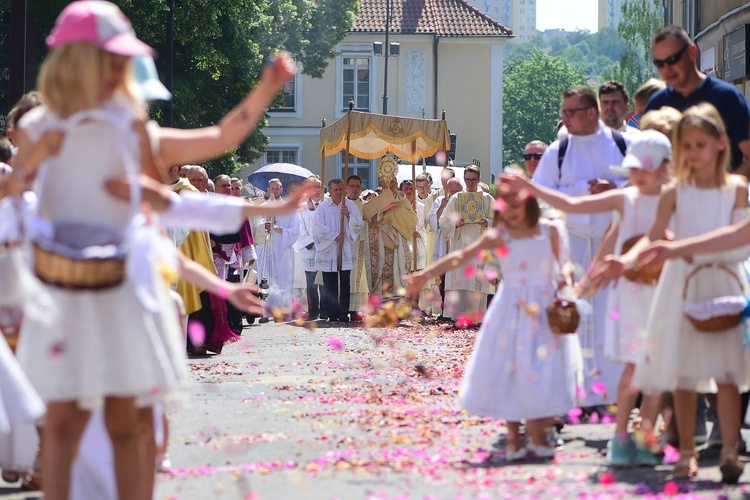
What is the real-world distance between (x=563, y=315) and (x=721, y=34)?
756 inches

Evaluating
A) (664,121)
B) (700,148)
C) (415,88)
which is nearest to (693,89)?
(664,121)

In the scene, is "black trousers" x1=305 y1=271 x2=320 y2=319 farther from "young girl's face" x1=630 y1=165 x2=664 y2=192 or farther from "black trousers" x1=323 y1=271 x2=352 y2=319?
"young girl's face" x1=630 y1=165 x2=664 y2=192

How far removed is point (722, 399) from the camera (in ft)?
23.4

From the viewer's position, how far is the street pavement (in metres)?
6.81

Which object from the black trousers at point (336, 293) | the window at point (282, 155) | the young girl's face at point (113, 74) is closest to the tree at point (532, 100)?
the window at point (282, 155)

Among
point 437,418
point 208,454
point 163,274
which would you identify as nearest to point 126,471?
point 163,274

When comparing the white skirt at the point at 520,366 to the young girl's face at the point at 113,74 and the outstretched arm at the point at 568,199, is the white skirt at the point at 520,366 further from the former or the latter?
the young girl's face at the point at 113,74

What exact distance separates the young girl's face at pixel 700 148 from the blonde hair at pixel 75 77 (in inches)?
123

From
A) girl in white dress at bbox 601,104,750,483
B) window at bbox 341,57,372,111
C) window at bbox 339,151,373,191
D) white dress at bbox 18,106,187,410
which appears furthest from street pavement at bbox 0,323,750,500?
window at bbox 341,57,372,111

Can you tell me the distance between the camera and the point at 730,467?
6785mm

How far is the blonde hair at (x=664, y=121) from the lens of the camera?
8227mm

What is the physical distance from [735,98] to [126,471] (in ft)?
16.9

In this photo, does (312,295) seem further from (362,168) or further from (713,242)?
(362,168)

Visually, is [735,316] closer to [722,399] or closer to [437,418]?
[722,399]
